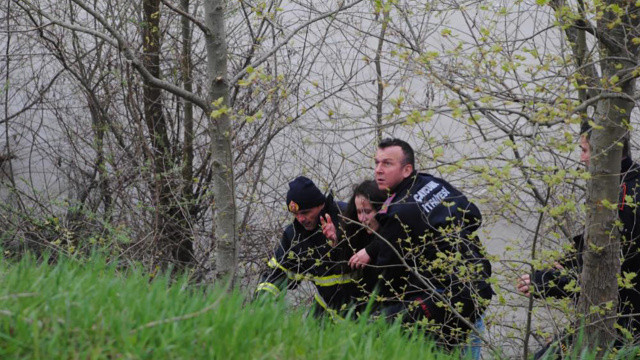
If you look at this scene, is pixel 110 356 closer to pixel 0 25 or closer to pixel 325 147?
pixel 325 147

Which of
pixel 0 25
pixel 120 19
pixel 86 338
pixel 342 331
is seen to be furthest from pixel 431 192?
pixel 0 25

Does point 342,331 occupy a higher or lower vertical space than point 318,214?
lower

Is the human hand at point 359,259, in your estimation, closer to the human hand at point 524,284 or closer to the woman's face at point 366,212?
the woman's face at point 366,212

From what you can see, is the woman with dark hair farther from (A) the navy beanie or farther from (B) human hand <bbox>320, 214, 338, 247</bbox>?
(A) the navy beanie

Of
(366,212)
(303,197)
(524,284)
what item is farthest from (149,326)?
(303,197)

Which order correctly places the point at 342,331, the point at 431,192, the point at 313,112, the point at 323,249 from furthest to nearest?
the point at 313,112
the point at 323,249
the point at 431,192
the point at 342,331

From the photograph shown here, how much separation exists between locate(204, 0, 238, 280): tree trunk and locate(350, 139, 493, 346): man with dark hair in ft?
4.04

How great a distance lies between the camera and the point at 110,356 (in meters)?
2.98

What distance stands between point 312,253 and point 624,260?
2320mm

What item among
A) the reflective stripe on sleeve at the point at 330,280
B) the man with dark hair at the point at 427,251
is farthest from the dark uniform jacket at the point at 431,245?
the reflective stripe on sleeve at the point at 330,280

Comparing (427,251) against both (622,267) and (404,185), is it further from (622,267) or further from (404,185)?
(622,267)

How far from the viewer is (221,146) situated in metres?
6.73

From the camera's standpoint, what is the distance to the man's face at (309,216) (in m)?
6.57

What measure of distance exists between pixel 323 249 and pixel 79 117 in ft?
14.5
